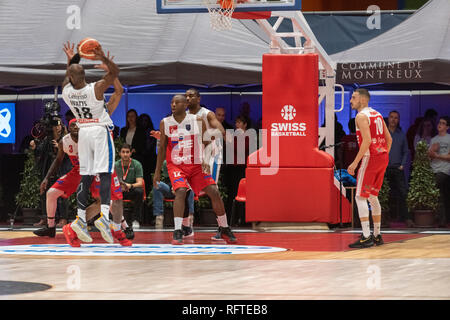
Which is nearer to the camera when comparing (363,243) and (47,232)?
(363,243)

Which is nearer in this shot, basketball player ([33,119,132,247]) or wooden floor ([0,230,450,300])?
wooden floor ([0,230,450,300])

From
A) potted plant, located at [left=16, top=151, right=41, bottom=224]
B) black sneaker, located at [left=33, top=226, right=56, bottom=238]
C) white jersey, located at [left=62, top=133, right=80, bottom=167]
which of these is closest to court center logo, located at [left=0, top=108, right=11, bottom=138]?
potted plant, located at [left=16, top=151, right=41, bottom=224]

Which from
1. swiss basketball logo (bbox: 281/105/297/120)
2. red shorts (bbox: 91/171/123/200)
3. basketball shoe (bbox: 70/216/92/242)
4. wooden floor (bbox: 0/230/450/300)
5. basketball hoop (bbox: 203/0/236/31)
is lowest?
wooden floor (bbox: 0/230/450/300)

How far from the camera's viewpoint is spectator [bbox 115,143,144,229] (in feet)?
52.4

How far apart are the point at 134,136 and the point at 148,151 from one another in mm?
368

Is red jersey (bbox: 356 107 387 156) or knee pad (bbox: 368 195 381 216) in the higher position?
red jersey (bbox: 356 107 387 156)

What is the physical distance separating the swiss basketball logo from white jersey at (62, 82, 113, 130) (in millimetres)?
4280

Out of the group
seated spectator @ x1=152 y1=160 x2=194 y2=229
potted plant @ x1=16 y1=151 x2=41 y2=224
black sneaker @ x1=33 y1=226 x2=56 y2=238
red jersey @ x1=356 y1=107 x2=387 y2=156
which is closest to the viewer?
red jersey @ x1=356 y1=107 x2=387 y2=156

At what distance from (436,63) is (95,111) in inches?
255

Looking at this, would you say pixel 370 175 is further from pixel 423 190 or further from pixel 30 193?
pixel 30 193

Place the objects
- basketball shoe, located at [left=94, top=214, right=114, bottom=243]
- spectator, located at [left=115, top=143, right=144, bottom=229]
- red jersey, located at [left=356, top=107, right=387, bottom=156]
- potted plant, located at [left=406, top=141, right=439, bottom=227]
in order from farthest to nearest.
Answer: potted plant, located at [left=406, top=141, right=439, bottom=227] → spectator, located at [left=115, top=143, right=144, bottom=229] → red jersey, located at [left=356, top=107, right=387, bottom=156] → basketball shoe, located at [left=94, top=214, right=114, bottom=243]

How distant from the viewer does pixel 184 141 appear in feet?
42.0

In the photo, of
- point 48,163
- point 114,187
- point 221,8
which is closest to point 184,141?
point 114,187

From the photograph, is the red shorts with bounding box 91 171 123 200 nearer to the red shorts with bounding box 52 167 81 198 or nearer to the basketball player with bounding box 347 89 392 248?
the red shorts with bounding box 52 167 81 198
